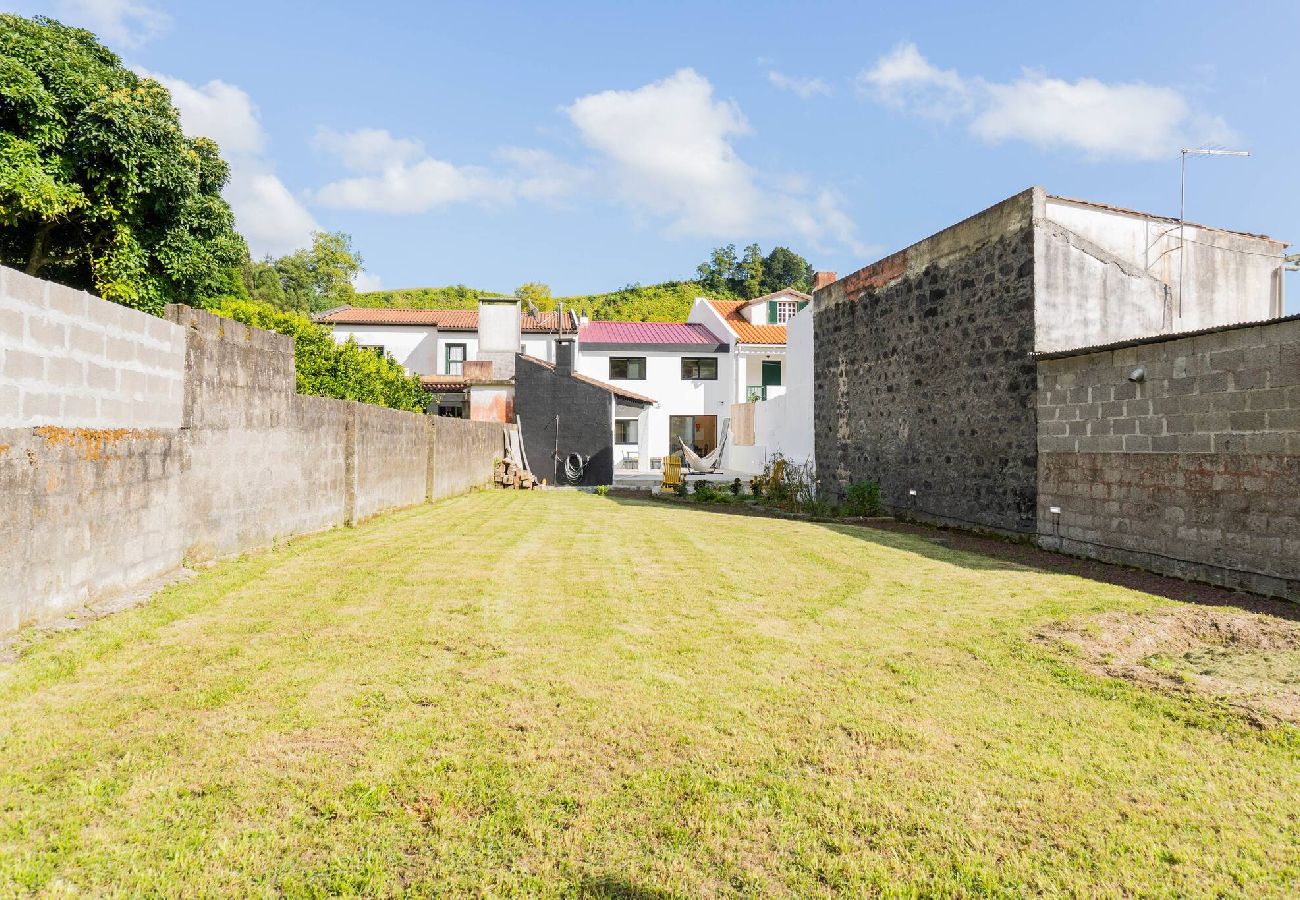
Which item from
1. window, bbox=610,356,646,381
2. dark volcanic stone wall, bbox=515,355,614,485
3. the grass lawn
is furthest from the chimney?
the grass lawn

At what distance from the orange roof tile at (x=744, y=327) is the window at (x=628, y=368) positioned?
483cm

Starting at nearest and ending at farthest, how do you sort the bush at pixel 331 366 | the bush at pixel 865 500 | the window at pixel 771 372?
the bush at pixel 865 500 → the bush at pixel 331 366 → the window at pixel 771 372

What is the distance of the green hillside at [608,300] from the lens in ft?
195

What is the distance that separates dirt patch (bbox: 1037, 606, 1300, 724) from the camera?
434 centimetres

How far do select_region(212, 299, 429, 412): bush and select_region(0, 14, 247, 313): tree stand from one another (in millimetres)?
2237

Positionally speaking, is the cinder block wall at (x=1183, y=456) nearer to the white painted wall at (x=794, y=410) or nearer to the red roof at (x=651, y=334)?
the white painted wall at (x=794, y=410)

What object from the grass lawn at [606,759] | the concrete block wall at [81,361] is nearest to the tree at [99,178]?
the concrete block wall at [81,361]

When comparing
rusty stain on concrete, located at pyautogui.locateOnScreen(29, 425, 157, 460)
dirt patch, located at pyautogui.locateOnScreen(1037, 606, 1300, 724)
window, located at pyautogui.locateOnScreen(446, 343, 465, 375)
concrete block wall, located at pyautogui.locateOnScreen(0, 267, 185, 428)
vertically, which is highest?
window, located at pyautogui.locateOnScreen(446, 343, 465, 375)

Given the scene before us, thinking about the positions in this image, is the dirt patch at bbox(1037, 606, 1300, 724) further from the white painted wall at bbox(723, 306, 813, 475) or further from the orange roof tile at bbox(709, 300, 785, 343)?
the orange roof tile at bbox(709, 300, 785, 343)

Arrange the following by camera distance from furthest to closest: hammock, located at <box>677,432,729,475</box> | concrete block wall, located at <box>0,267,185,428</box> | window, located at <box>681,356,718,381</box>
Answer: window, located at <box>681,356,718,381</box>, hammock, located at <box>677,432,729,475</box>, concrete block wall, located at <box>0,267,185,428</box>

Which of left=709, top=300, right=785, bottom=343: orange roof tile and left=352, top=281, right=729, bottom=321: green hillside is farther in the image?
left=352, top=281, right=729, bottom=321: green hillside

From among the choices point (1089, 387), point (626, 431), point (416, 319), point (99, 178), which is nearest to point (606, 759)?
point (1089, 387)

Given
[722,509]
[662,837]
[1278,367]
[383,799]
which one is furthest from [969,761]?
[722,509]

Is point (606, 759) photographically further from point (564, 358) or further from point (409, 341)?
point (409, 341)
